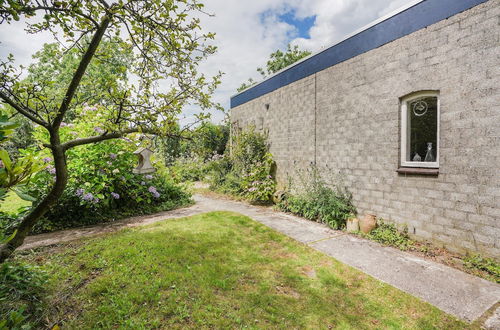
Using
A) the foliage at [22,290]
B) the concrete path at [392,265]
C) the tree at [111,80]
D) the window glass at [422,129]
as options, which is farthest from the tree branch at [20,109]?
Answer: the window glass at [422,129]

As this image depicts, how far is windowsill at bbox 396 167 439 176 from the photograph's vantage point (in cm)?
394

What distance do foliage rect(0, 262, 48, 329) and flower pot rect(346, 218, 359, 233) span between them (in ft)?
16.2

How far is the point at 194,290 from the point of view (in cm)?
265

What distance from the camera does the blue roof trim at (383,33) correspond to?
3.78m

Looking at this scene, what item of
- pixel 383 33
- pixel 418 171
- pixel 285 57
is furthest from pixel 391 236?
pixel 285 57

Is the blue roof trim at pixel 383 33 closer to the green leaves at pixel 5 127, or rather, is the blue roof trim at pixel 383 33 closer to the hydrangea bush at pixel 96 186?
the hydrangea bush at pixel 96 186

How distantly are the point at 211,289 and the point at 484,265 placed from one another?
12.5 feet

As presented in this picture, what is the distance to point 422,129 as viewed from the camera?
4273mm

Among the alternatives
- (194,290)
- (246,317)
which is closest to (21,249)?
(194,290)

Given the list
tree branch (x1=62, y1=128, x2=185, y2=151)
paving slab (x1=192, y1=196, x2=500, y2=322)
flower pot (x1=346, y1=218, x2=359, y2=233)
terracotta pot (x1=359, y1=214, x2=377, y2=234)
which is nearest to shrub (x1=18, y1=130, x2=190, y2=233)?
tree branch (x1=62, y1=128, x2=185, y2=151)

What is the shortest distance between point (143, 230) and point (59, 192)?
2776 mm

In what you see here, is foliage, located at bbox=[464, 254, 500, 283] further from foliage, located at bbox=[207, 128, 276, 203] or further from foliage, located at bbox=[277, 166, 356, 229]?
foliage, located at bbox=[207, 128, 276, 203]

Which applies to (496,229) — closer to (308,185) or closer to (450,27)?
(450,27)

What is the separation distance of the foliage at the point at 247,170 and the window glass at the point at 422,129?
418 cm
